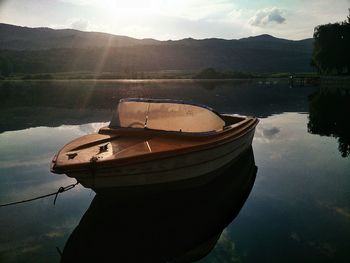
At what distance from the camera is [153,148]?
31.9 feet

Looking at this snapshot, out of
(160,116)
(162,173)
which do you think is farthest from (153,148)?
(160,116)

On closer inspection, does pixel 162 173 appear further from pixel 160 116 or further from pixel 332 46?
pixel 332 46

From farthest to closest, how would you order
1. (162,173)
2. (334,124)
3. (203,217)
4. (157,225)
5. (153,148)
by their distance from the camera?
(334,124) < (153,148) < (162,173) < (203,217) < (157,225)

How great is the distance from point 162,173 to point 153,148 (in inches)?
31.1

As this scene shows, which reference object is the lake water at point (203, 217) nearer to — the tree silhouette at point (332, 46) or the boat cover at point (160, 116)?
the boat cover at point (160, 116)

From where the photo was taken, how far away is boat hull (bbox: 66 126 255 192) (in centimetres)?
888

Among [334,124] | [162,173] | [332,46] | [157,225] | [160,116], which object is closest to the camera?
[157,225]

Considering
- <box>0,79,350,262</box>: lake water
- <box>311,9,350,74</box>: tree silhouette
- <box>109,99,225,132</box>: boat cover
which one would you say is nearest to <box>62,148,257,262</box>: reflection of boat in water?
<box>0,79,350,262</box>: lake water

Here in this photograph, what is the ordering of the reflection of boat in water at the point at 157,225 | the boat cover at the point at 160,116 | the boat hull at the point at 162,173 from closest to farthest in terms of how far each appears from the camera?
1. the reflection of boat in water at the point at 157,225
2. the boat hull at the point at 162,173
3. the boat cover at the point at 160,116

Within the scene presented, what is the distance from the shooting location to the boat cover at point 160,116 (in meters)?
11.5

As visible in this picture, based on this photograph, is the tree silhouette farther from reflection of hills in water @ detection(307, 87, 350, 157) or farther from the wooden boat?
the wooden boat

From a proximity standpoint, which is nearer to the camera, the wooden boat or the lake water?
the lake water

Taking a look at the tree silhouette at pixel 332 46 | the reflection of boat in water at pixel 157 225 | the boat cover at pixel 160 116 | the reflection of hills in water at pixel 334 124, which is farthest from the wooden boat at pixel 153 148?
the tree silhouette at pixel 332 46

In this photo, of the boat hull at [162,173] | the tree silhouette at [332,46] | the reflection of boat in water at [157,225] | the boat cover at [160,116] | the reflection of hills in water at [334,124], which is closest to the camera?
the reflection of boat in water at [157,225]
